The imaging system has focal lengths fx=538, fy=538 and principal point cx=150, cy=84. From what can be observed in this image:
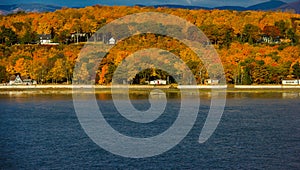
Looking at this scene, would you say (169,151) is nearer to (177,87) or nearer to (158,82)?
(177,87)

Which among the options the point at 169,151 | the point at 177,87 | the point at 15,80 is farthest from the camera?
the point at 15,80

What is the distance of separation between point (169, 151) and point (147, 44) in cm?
3749

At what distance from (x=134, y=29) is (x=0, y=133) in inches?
1774

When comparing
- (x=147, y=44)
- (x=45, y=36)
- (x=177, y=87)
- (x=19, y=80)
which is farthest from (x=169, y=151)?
(x=45, y=36)

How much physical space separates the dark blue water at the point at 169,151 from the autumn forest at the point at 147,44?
57.8 feet

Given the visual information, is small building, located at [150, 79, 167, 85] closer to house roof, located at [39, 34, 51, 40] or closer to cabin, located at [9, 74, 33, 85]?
cabin, located at [9, 74, 33, 85]

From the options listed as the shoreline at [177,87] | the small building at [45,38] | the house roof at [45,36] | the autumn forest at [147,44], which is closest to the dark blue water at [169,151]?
the shoreline at [177,87]

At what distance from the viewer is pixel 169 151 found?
15477 mm

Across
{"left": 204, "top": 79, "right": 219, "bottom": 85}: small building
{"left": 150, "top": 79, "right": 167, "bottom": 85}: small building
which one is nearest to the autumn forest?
{"left": 204, "top": 79, "right": 219, "bottom": 85}: small building

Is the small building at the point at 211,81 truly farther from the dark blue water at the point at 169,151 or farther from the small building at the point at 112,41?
the small building at the point at 112,41

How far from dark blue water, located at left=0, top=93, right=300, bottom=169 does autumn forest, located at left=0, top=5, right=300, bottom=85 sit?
1762 cm

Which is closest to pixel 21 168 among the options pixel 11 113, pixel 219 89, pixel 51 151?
pixel 51 151

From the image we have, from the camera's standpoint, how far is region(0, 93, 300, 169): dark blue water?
1395 cm

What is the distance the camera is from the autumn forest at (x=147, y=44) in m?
43.7
